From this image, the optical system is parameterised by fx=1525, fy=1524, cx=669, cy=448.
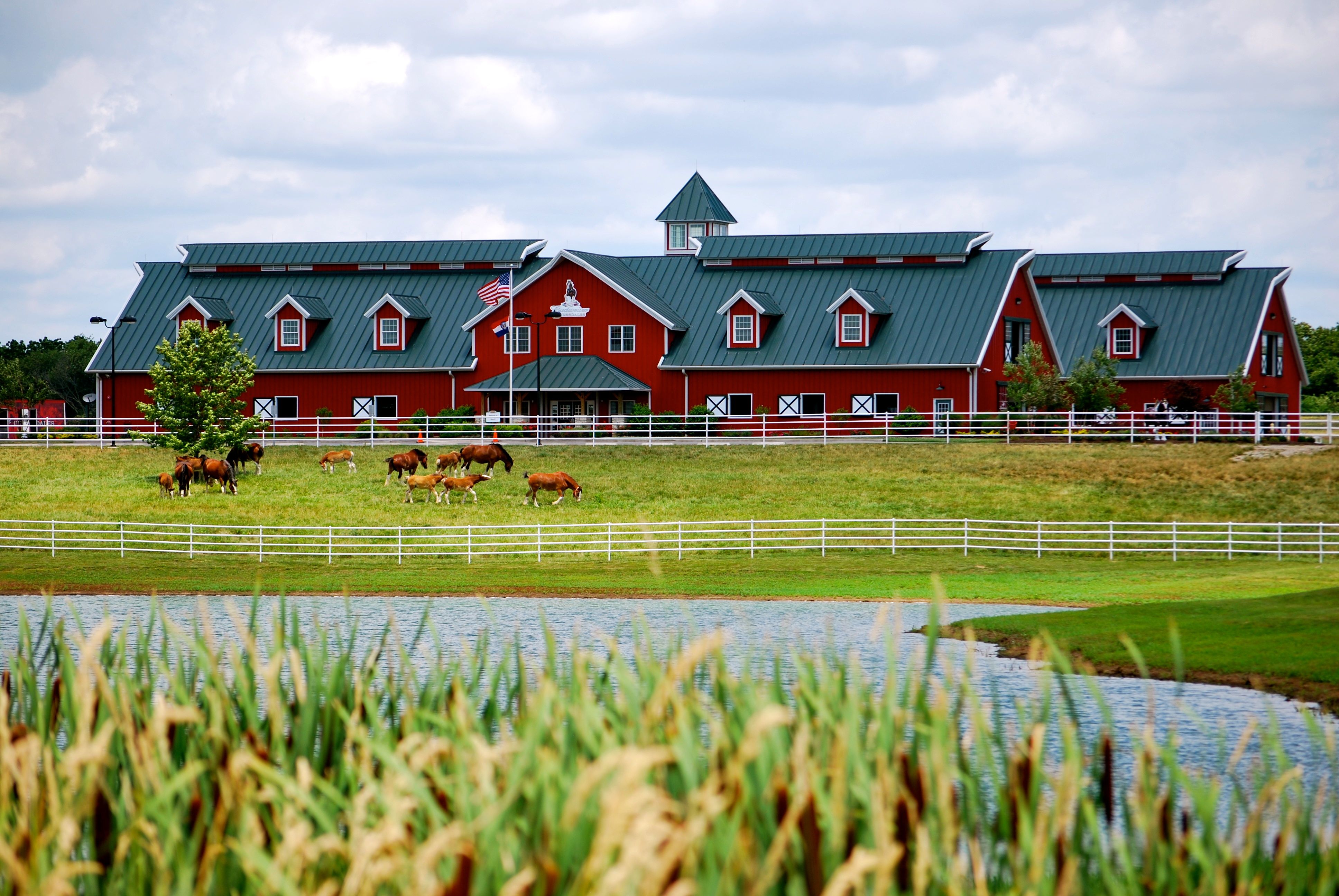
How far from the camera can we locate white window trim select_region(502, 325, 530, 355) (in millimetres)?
60812

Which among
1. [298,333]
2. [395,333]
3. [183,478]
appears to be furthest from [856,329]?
[183,478]

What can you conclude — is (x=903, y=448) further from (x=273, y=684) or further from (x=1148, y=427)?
(x=273, y=684)

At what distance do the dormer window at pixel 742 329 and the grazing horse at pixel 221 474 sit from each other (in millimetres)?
21800

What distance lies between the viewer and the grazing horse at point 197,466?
1842 inches

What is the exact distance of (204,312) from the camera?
6500 cm

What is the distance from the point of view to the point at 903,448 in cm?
5156

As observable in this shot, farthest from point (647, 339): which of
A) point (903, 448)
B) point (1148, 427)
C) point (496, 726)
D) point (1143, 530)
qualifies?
point (496, 726)

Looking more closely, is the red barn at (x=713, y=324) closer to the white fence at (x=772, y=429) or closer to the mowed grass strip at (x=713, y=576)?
the white fence at (x=772, y=429)

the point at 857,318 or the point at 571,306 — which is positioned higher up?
the point at 571,306

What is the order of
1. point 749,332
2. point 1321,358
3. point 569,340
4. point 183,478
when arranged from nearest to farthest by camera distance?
point 183,478, point 749,332, point 569,340, point 1321,358

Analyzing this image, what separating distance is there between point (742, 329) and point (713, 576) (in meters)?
29.4

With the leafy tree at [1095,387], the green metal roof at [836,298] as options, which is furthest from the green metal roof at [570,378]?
the leafy tree at [1095,387]

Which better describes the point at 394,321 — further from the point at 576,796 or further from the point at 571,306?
the point at 576,796

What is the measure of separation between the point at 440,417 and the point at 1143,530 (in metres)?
30.1
